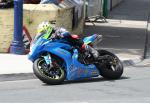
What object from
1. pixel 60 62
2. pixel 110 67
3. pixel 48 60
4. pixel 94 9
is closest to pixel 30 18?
pixel 110 67

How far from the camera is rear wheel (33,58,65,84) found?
10.7 meters

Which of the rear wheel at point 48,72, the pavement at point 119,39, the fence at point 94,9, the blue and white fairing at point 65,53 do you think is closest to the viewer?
the rear wheel at point 48,72

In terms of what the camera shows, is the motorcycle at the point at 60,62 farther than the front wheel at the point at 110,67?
No

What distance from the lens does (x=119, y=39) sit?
1875cm

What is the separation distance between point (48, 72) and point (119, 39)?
825cm

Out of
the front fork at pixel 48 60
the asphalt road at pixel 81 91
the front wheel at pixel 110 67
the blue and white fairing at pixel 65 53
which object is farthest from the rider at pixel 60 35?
the asphalt road at pixel 81 91

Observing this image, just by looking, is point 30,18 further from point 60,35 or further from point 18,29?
point 60,35

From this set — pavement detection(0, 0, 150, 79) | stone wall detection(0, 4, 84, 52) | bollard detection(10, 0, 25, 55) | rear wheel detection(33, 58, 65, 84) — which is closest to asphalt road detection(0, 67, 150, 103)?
rear wheel detection(33, 58, 65, 84)

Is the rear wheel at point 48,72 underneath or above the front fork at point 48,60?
underneath

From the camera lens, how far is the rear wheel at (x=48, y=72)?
10711mm

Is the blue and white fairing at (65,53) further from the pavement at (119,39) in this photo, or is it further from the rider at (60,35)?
the pavement at (119,39)

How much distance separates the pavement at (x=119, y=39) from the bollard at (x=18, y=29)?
220mm

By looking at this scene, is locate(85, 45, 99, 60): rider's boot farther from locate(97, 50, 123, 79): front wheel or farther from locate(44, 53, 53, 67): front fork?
Result: locate(44, 53, 53, 67): front fork

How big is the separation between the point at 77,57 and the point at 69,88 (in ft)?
2.55
